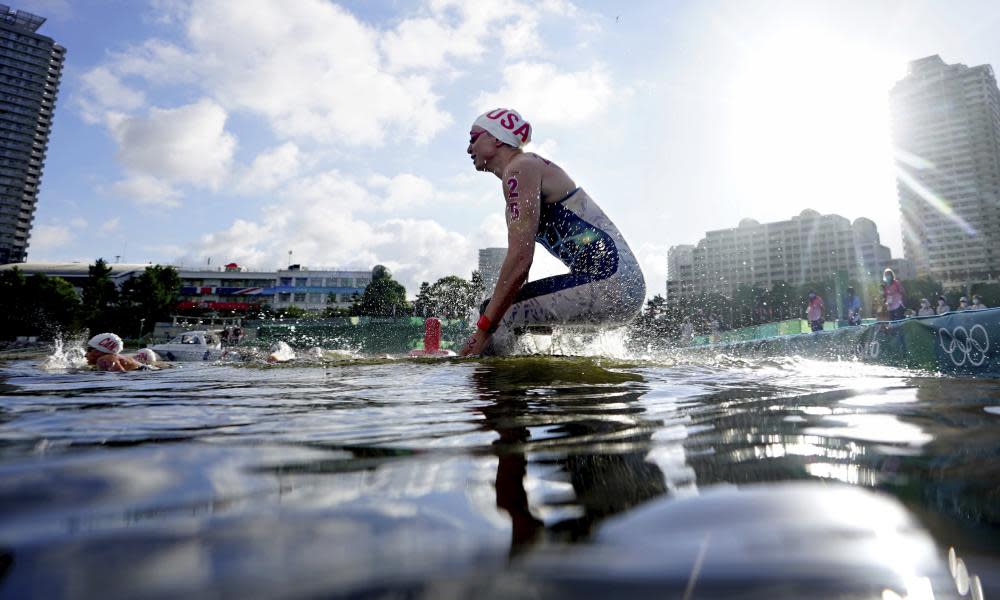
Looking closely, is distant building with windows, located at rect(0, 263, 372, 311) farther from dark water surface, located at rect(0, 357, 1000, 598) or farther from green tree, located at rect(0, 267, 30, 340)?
dark water surface, located at rect(0, 357, 1000, 598)

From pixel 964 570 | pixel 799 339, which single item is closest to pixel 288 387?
pixel 964 570

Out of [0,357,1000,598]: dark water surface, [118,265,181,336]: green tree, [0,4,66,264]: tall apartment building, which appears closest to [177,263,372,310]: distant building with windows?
[0,4,66,264]: tall apartment building

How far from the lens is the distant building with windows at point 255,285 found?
282ft

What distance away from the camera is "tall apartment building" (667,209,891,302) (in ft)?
326

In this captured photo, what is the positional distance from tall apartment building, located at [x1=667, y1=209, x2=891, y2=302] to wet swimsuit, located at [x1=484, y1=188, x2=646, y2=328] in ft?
321

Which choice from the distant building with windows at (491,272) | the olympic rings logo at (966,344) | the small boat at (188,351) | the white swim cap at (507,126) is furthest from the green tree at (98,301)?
the olympic rings logo at (966,344)

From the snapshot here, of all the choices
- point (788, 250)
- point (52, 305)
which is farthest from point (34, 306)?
point (788, 250)

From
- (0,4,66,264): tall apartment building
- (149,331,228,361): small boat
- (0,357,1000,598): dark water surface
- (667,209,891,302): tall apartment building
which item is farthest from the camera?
(667,209,891,302): tall apartment building

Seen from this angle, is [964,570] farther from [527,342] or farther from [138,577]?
[527,342]

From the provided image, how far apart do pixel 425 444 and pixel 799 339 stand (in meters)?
8.84

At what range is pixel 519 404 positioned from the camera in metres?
1.84

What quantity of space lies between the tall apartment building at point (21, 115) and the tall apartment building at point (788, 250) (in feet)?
A: 372

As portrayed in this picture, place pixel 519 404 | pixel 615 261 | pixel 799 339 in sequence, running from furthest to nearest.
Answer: pixel 799 339 < pixel 615 261 < pixel 519 404

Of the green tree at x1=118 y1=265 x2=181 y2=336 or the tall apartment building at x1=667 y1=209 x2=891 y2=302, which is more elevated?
the tall apartment building at x1=667 y1=209 x2=891 y2=302
